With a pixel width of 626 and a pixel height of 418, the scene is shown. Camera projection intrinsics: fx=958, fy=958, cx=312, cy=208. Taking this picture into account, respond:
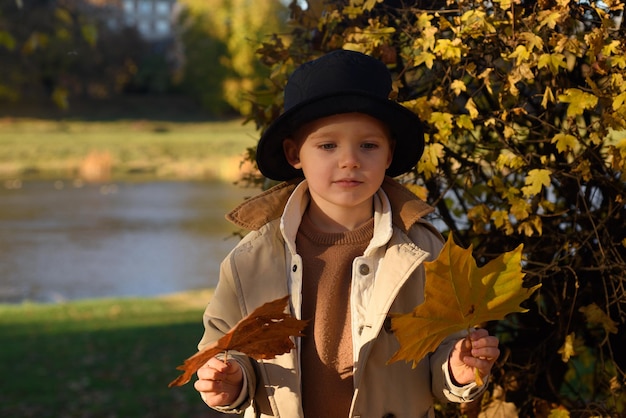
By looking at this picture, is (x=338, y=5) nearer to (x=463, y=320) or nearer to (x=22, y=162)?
(x=463, y=320)

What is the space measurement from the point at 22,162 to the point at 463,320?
1197 inches

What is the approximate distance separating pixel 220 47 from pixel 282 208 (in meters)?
51.0

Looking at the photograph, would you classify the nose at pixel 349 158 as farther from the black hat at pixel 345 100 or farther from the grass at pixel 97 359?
the grass at pixel 97 359

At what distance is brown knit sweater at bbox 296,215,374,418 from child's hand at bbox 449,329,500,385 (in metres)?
0.24

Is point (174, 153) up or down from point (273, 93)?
up

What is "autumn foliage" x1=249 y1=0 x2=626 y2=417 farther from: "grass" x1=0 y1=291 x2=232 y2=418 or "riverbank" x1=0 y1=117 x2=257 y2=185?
"riverbank" x1=0 y1=117 x2=257 y2=185

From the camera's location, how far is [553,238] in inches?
105

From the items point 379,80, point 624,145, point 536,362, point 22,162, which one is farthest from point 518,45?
point 22,162

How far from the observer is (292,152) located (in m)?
2.21

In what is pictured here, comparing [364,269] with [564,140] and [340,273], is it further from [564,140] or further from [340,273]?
[564,140]

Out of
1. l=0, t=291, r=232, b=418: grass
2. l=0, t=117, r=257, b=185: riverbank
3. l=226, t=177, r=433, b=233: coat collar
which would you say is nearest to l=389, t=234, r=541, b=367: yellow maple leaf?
l=226, t=177, r=433, b=233: coat collar

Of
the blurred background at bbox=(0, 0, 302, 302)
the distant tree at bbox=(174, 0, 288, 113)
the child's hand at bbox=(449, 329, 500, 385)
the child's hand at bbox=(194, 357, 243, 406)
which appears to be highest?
the distant tree at bbox=(174, 0, 288, 113)

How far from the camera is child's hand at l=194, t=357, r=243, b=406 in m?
1.95

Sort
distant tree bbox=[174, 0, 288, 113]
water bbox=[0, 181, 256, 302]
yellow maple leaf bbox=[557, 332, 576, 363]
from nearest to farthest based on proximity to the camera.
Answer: yellow maple leaf bbox=[557, 332, 576, 363]
water bbox=[0, 181, 256, 302]
distant tree bbox=[174, 0, 288, 113]
